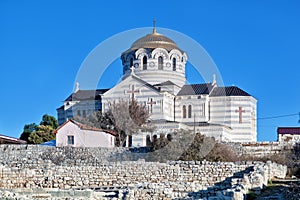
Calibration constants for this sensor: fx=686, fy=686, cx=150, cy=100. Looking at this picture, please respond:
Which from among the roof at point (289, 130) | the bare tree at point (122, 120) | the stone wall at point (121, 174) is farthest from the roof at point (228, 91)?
the stone wall at point (121, 174)

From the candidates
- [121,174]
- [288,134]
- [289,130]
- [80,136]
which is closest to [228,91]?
[289,130]

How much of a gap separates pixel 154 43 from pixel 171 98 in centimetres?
648

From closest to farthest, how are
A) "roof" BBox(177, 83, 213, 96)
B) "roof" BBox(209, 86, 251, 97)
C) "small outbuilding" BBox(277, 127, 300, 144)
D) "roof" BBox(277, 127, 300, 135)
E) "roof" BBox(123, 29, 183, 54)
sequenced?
"small outbuilding" BBox(277, 127, 300, 144), "roof" BBox(277, 127, 300, 135), "roof" BBox(209, 86, 251, 97), "roof" BBox(177, 83, 213, 96), "roof" BBox(123, 29, 183, 54)

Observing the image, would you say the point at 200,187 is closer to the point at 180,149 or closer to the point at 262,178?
the point at 262,178

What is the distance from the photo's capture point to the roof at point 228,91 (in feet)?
197

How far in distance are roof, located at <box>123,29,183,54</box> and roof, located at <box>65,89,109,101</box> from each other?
5001mm

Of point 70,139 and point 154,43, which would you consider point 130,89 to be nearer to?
point 154,43

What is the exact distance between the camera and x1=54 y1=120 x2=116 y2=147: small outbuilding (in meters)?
39.8

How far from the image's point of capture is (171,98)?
196ft

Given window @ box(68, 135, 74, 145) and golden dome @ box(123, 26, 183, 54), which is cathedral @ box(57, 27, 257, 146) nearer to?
golden dome @ box(123, 26, 183, 54)

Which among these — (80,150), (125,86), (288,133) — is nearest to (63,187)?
(80,150)

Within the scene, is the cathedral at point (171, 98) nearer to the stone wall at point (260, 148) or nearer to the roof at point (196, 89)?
the roof at point (196, 89)

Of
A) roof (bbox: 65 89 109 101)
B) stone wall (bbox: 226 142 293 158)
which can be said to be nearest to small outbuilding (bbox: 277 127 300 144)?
stone wall (bbox: 226 142 293 158)

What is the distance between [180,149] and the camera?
32062mm
